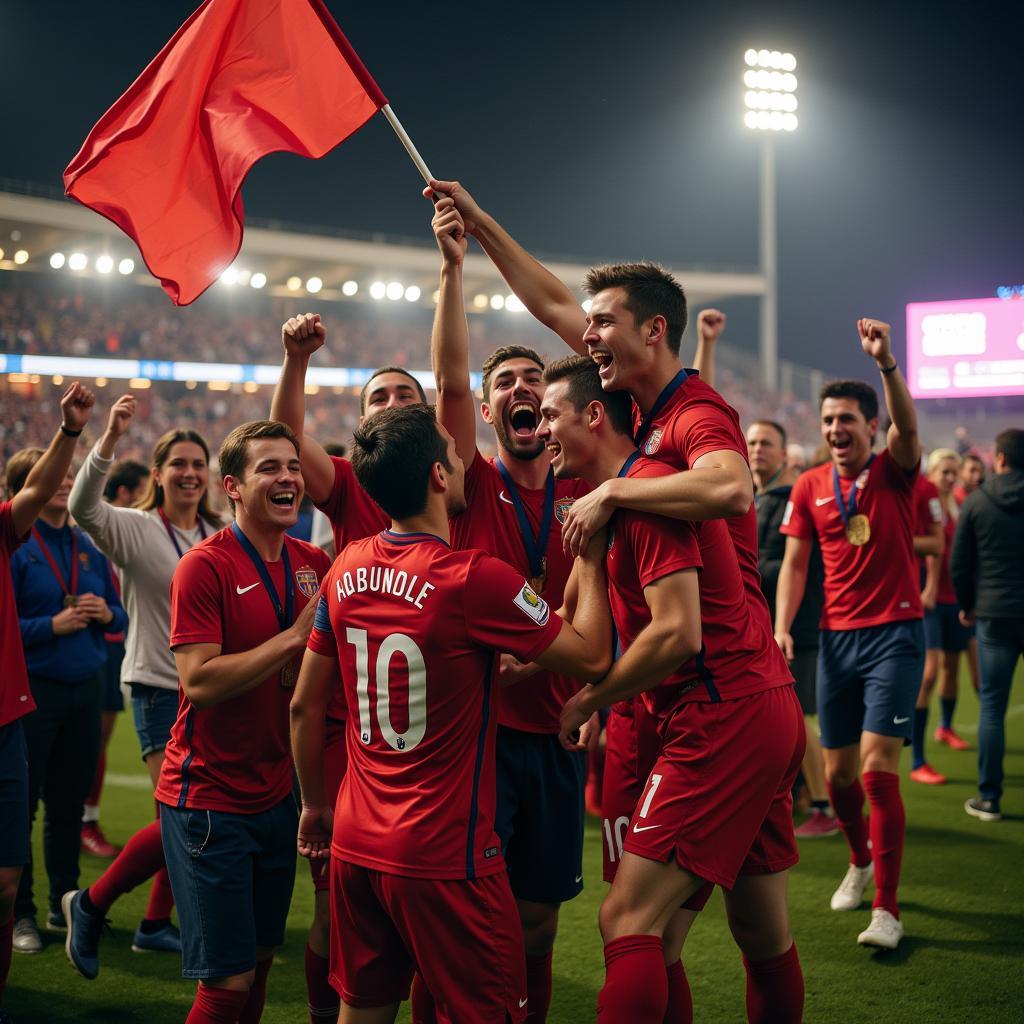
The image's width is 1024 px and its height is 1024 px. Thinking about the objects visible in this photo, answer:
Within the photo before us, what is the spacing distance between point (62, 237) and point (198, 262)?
2620cm

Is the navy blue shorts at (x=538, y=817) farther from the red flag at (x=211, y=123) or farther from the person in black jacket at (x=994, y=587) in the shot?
the person in black jacket at (x=994, y=587)

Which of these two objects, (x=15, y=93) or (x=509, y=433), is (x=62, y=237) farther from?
(x=509, y=433)

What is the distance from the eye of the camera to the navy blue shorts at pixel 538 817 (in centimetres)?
331

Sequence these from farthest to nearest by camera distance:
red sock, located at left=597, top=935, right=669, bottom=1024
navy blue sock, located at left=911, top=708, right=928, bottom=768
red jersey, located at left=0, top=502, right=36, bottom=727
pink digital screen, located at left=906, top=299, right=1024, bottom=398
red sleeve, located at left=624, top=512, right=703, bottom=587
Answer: pink digital screen, located at left=906, top=299, right=1024, bottom=398
navy blue sock, located at left=911, top=708, right=928, bottom=768
red jersey, located at left=0, top=502, right=36, bottom=727
red sleeve, located at left=624, top=512, right=703, bottom=587
red sock, located at left=597, top=935, right=669, bottom=1024

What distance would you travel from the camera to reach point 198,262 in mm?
4117

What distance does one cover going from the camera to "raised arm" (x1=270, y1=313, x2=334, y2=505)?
356 centimetres

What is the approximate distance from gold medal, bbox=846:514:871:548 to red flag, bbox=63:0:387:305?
294 cm

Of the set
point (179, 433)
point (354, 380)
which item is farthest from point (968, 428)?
point (179, 433)

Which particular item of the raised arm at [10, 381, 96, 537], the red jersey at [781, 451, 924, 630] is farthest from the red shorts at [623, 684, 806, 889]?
the raised arm at [10, 381, 96, 537]

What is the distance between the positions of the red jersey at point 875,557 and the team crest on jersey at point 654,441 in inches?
99.8

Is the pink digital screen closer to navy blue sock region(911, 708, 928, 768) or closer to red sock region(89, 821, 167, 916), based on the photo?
navy blue sock region(911, 708, 928, 768)

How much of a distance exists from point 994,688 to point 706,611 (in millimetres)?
4719

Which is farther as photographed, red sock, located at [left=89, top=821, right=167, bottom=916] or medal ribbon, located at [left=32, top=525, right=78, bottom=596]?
medal ribbon, located at [left=32, top=525, right=78, bottom=596]

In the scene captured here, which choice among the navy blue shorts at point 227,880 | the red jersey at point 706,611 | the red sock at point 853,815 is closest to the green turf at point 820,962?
the red sock at point 853,815
